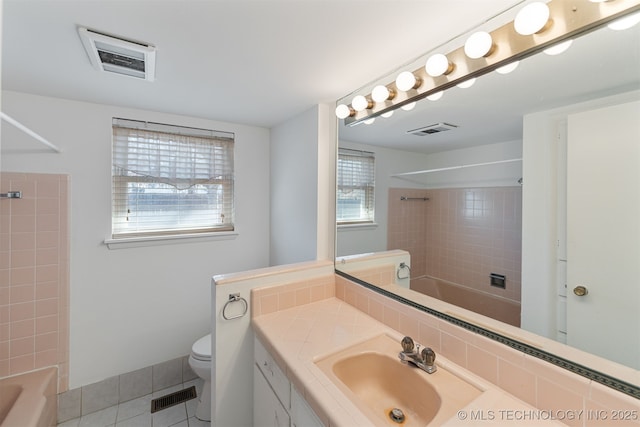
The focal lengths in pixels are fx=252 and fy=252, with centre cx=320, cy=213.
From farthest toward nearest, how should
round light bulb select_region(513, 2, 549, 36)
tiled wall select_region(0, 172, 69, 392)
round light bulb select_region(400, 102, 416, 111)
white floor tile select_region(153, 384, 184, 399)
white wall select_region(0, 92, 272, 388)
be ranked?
white floor tile select_region(153, 384, 184, 399) → white wall select_region(0, 92, 272, 388) → tiled wall select_region(0, 172, 69, 392) → round light bulb select_region(400, 102, 416, 111) → round light bulb select_region(513, 2, 549, 36)

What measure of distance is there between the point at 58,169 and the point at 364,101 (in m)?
2.09

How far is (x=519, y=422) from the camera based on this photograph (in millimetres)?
719

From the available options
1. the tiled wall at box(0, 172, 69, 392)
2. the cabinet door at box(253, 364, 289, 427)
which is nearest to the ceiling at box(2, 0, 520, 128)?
the tiled wall at box(0, 172, 69, 392)

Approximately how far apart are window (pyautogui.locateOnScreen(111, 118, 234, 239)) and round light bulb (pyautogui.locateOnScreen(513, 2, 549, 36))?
208cm

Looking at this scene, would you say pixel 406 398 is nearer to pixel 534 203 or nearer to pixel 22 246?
pixel 534 203

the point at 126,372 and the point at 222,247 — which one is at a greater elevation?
the point at 222,247

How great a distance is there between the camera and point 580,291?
0.83 m

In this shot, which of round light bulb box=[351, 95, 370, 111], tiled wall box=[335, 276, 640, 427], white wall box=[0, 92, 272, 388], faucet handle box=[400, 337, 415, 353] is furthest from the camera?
white wall box=[0, 92, 272, 388]

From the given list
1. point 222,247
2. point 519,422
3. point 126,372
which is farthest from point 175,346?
point 519,422

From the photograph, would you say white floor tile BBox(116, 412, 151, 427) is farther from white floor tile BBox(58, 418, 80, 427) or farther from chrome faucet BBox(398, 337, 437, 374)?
chrome faucet BBox(398, 337, 437, 374)

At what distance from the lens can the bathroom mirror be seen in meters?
0.75

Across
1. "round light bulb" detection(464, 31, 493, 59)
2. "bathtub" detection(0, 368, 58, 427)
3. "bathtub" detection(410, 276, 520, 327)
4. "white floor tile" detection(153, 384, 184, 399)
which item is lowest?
"white floor tile" detection(153, 384, 184, 399)

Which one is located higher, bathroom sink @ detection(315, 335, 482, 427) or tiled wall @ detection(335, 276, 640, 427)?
tiled wall @ detection(335, 276, 640, 427)

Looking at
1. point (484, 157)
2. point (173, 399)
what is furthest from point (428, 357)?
point (173, 399)
